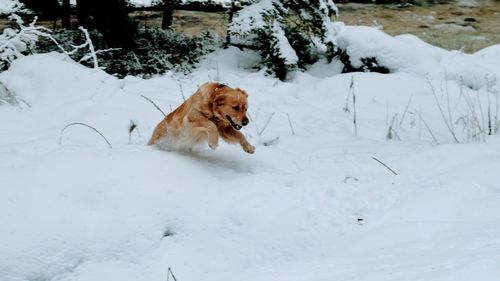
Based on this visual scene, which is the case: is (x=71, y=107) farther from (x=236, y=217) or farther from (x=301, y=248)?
(x=301, y=248)

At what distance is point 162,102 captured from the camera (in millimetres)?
5980

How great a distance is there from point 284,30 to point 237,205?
5222mm

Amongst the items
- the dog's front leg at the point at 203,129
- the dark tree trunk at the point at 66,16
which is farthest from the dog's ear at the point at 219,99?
the dark tree trunk at the point at 66,16

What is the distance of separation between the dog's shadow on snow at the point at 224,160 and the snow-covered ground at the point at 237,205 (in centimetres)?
2

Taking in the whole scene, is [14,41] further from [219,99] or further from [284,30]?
[284,30]

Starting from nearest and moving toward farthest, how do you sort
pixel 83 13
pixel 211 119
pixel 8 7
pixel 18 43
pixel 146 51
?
pixel 211 119
pixel 18 43
pixel 146 51
pixel 83 13
pixel 8 7

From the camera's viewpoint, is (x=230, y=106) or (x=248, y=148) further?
(x=248, y=148)

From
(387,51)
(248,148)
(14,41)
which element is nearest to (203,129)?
(248,148)

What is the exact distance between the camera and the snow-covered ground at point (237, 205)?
292 centimetres

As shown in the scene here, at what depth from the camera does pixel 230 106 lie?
3.83 metres

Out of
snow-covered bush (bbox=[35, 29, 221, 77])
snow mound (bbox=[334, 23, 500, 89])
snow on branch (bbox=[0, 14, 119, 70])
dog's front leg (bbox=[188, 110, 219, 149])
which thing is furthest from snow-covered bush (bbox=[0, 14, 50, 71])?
snow mound (bbox=[334, 23, 500, 89])

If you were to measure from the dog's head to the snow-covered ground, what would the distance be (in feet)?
1.29

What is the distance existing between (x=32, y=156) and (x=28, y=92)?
86.2 inches

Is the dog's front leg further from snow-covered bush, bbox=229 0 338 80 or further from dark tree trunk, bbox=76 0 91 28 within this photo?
dark tree trunk, bbox=76 0 91 28
